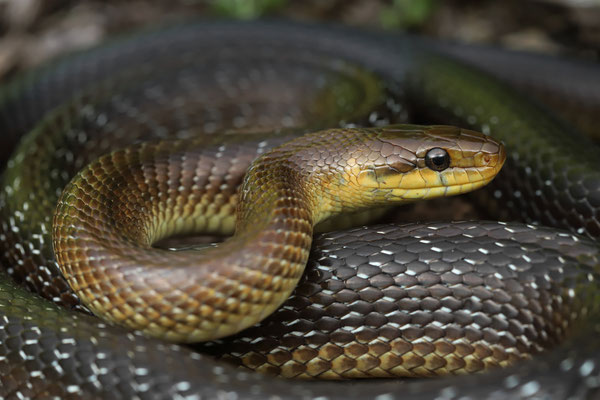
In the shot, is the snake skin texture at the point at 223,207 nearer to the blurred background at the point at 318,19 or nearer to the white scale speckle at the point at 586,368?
the white scale speckle at the point at 586,368

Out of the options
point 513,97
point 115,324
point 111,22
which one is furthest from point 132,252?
point 111,22

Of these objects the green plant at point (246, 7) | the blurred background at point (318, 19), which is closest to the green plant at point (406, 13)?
the blurred background at point (318, 19)

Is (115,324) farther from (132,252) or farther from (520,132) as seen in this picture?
(520,132)

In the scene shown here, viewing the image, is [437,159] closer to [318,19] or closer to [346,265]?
[346,265]

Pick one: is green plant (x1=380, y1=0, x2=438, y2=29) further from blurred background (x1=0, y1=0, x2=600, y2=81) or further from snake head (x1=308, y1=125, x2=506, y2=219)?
snake head (x1=308, y1=125, x2=506, y2=219)

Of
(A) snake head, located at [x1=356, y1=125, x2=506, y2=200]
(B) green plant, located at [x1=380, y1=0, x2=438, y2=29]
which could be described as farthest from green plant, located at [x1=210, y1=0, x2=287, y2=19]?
(A) snake head, located at [x1=356, y1=125, x2=506, y2=200]

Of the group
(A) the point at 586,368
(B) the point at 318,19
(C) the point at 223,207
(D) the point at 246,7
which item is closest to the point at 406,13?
(B) the point at 318,19
